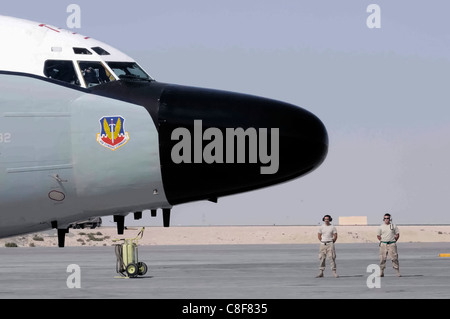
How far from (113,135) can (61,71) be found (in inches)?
52.7

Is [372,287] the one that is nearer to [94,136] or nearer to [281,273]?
[281,273]

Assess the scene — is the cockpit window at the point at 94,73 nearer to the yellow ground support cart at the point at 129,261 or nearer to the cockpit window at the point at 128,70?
the cockpit window at the point at 128,70

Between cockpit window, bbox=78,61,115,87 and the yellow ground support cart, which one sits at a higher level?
cockpit window, bbox=78,61,115,87

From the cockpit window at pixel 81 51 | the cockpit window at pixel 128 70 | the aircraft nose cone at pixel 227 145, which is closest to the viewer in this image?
the aircraft nose cone at pixel 227 145

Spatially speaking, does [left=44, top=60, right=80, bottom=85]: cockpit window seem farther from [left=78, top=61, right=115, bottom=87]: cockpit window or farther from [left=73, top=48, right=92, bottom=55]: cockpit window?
[left=73, top=48, right=92, bottom=55]: cockpit window

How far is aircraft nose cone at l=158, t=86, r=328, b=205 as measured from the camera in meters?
12.4

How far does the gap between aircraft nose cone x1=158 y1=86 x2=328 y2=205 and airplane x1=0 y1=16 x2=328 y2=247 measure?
11 millimetres

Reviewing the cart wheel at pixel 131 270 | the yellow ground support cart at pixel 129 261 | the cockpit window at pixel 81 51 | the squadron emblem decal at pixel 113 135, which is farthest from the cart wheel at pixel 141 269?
the squadron emblem decal at pixel 113 135

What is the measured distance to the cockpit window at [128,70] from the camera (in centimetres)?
1423

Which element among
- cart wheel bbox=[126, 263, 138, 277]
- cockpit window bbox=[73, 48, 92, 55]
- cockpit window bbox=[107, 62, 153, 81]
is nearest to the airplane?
cockpit window bbox=[73, 48, 92, 55]

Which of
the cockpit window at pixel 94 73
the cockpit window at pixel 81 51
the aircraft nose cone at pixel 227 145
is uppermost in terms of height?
the cockpit window at pixel 81 51

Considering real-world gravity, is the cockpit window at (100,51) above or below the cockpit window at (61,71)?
above

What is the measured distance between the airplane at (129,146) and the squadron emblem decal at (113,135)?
0.01 meters

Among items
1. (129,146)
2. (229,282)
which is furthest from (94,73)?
(229,282)
